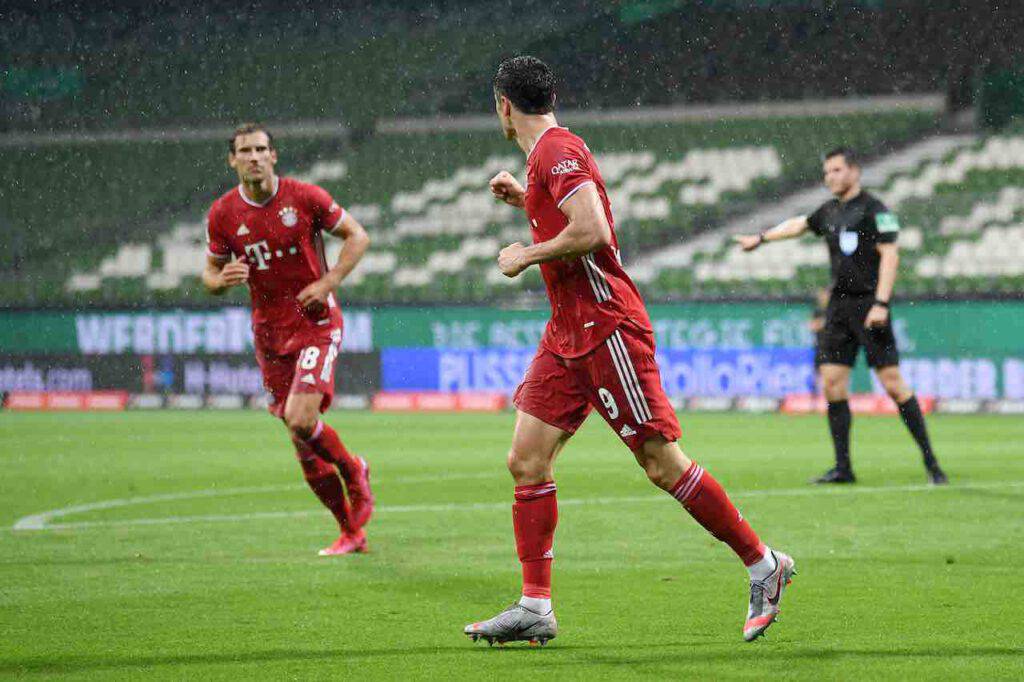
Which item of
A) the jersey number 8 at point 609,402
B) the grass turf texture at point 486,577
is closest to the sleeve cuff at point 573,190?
the jersey number 8 at point 609,402

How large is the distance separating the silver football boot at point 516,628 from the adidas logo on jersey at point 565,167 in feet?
4.88

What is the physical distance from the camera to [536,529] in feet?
19.2

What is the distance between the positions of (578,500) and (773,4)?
30.0m

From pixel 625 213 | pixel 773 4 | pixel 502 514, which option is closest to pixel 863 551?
pixel 502 514

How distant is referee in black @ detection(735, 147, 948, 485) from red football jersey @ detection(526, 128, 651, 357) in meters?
5.59

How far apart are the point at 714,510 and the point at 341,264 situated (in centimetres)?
332

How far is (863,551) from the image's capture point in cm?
798

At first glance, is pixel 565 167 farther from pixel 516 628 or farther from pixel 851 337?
pixel 851 337

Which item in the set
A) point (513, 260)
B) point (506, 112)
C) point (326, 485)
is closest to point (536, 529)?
point (513, 260)

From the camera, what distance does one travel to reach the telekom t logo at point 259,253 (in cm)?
859

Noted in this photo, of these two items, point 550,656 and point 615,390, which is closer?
point 550,656

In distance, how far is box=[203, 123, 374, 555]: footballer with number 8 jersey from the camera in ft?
27.7

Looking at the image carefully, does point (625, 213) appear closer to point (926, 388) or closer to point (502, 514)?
point (926, 388)

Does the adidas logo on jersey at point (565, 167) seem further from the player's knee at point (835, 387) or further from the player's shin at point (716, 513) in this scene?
→ the player's knee at point (835, 387)
